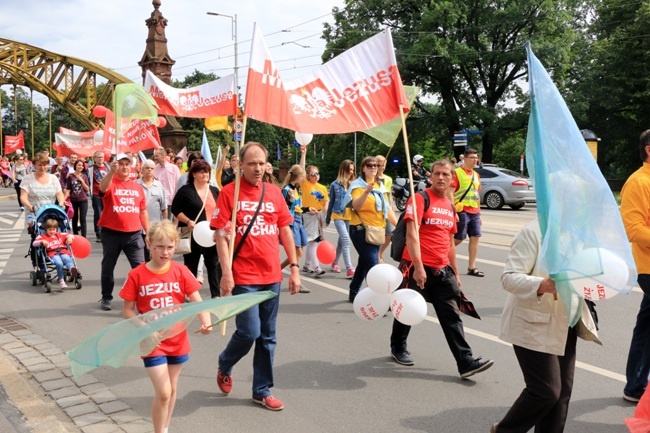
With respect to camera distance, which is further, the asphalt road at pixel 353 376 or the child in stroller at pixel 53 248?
the child in stroller at pixel 53 248

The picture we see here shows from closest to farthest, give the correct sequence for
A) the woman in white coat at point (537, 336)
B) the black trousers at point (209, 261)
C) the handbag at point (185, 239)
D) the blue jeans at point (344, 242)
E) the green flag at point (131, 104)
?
the woman in white coat at point (537, 336)
the handbag at point (185, 239)
the black trousers at point (209, 261)
the green flag at point (131, 104)
the blue jeans at point (344, 242)

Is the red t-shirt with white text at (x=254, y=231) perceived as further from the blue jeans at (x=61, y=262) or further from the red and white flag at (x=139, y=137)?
the red and white flag at (x=139, y=137)

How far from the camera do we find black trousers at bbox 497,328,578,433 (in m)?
3.34

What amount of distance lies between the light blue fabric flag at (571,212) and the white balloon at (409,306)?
1.68 meters

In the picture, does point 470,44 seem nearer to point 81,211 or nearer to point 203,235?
point 81,211

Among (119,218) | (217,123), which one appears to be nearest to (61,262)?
(119,218)

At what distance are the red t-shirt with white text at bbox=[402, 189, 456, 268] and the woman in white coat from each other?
1729mm

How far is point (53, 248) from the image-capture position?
8875mm

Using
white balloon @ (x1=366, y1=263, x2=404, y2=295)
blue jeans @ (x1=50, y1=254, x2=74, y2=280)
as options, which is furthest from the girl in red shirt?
blue jeans @ (x1=50, y1=254, x2=74, y2=280)

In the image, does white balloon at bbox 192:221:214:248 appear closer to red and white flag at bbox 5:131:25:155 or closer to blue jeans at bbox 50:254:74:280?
blue jeans at bbox 50:254:74:280

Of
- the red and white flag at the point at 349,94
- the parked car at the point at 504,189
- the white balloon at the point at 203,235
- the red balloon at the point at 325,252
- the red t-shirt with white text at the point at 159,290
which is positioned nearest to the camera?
the red t-shirt with white text at the point at 159,290

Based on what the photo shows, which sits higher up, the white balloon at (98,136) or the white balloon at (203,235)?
the white balloon at (98,136)

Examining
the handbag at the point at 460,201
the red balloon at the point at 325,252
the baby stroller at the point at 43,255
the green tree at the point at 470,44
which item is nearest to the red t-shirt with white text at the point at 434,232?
the red balloon at the point at 325,252

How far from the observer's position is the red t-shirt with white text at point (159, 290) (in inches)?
147
